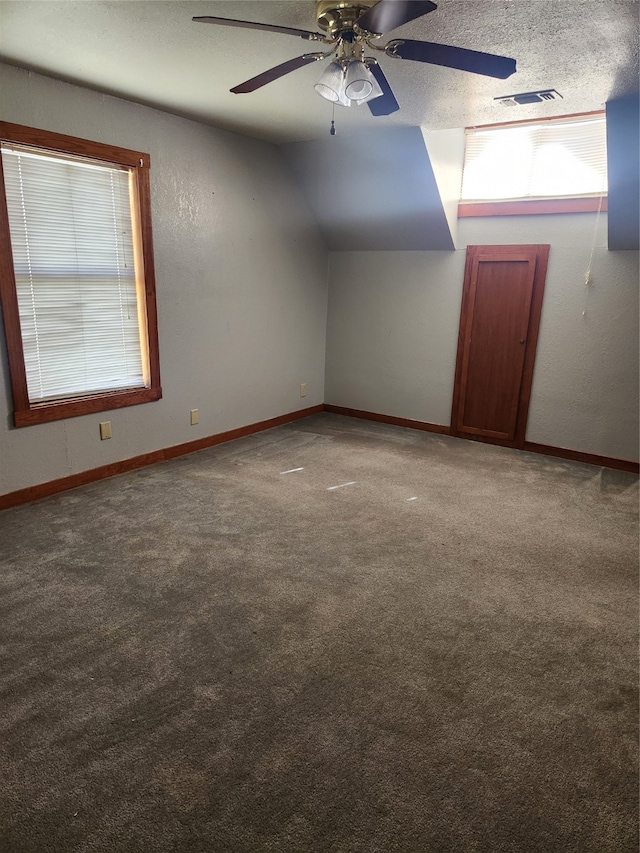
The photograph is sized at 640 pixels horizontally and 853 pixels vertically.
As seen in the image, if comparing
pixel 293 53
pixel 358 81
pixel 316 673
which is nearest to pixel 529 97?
pixel 293 53

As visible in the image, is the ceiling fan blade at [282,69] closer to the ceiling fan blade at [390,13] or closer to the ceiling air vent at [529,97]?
the ceiling fan blade at [390,13]

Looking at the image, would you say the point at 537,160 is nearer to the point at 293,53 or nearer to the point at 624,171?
the point at 624,171

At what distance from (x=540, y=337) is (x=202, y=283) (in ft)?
8.94

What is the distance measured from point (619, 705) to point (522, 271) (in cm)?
333

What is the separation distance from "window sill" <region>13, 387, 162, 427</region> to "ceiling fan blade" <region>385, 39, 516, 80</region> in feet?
8.60

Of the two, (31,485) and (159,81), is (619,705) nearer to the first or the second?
(31,485)

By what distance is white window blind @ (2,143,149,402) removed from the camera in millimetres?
2998

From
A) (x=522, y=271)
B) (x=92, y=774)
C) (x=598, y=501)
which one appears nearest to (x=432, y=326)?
(x=522, y=271)

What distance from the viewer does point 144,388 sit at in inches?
149

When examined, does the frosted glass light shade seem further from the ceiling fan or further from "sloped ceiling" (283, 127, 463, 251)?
"sloped ceiling" (283, 127, 463, 251)

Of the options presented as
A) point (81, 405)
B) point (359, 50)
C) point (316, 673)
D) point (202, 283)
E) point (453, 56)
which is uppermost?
point (359, 50)

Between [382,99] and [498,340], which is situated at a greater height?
[382,99]

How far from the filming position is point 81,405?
339cm

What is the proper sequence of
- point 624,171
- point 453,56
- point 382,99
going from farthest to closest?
point 624,171, point 382,99, point 453,56
